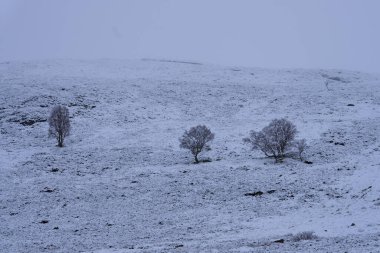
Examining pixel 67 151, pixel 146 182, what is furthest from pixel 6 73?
pixel 146 182

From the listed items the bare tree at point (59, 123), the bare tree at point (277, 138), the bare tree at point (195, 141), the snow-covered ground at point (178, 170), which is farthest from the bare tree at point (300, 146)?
the bare tree at point (59, 123)

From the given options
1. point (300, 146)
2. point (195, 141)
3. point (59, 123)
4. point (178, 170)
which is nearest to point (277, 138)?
point (300, 146)

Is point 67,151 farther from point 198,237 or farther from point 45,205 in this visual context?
point 198,237

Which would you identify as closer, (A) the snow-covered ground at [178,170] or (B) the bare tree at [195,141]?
(A) the snow-covered ground at [178,170]

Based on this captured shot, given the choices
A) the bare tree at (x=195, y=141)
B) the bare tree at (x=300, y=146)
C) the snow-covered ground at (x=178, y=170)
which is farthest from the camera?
the bare tree at (x=195, y=141)

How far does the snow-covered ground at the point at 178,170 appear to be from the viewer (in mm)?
20219

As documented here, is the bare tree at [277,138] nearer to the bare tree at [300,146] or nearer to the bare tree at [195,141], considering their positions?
the bare tree at [300,146]

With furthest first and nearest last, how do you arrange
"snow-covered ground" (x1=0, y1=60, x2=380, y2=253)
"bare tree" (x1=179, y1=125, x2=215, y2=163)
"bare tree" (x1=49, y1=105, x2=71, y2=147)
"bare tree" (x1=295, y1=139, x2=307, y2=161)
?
1. "bare tree" (x1=49, y1=105, x2=71, y2=147)
2. "bare tree" (x1=179, y1=125, x2=215, y2=163)
3. "bare tree" (x1=295, y1=139, x2=307, y2=161)
4. "snow-covered ground" (x1=0, y1=60, x2=380, y2=253)

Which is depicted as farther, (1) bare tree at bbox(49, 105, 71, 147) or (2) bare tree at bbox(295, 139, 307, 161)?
(1) bare tree at bbox(49, 105, 71, 147)

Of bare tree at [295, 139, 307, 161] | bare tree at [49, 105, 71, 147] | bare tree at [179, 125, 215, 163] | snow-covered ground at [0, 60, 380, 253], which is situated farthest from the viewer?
Answer: bare tree at [49, 105, 71, 147]

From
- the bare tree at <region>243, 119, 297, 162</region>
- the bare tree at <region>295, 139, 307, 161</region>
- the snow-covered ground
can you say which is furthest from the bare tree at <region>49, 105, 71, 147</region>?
the bare tree at <region>295, 139, 307, 161</region>

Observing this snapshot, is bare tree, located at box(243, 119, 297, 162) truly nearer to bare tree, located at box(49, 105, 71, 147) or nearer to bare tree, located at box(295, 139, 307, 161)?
bare tree, located at box(295, 139, 307, 161)

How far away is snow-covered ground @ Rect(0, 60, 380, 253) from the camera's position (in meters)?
20.2

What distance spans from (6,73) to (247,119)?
43.6 meters
